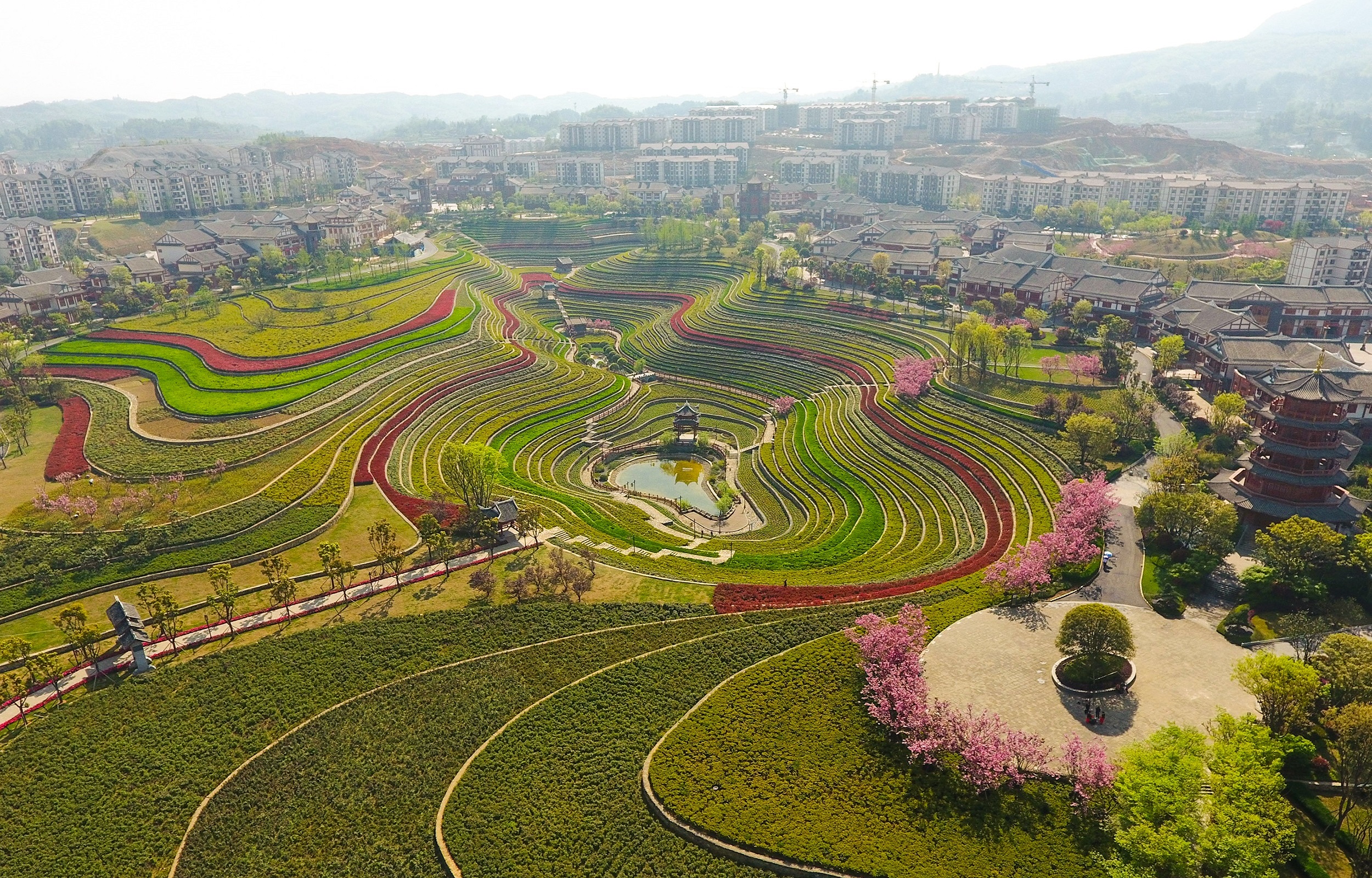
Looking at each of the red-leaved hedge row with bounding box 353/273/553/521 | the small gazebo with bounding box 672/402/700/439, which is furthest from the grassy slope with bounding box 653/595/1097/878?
the small gazebo with bounding box 672/402/700/439

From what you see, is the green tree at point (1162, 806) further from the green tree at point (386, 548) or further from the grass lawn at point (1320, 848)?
the green tree at point (386, 548)

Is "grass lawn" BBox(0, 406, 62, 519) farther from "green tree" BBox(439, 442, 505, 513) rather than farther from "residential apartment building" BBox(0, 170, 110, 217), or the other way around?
"residential apartment building" BBox(0, 170, 110, 217)

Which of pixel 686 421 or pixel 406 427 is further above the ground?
pixel 406 427

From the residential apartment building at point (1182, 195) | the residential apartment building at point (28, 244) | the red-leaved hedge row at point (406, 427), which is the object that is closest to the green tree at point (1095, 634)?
the red-leaved hedge row at point (406, 427)

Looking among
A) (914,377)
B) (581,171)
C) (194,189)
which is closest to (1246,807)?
(914,377)

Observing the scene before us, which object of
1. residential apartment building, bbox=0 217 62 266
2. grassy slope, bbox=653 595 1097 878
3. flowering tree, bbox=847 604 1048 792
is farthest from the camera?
residential apartment building, bbox=0 217 62 266

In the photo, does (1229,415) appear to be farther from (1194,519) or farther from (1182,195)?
(1182,195)

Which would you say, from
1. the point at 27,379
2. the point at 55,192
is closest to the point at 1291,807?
the point at 27,379
